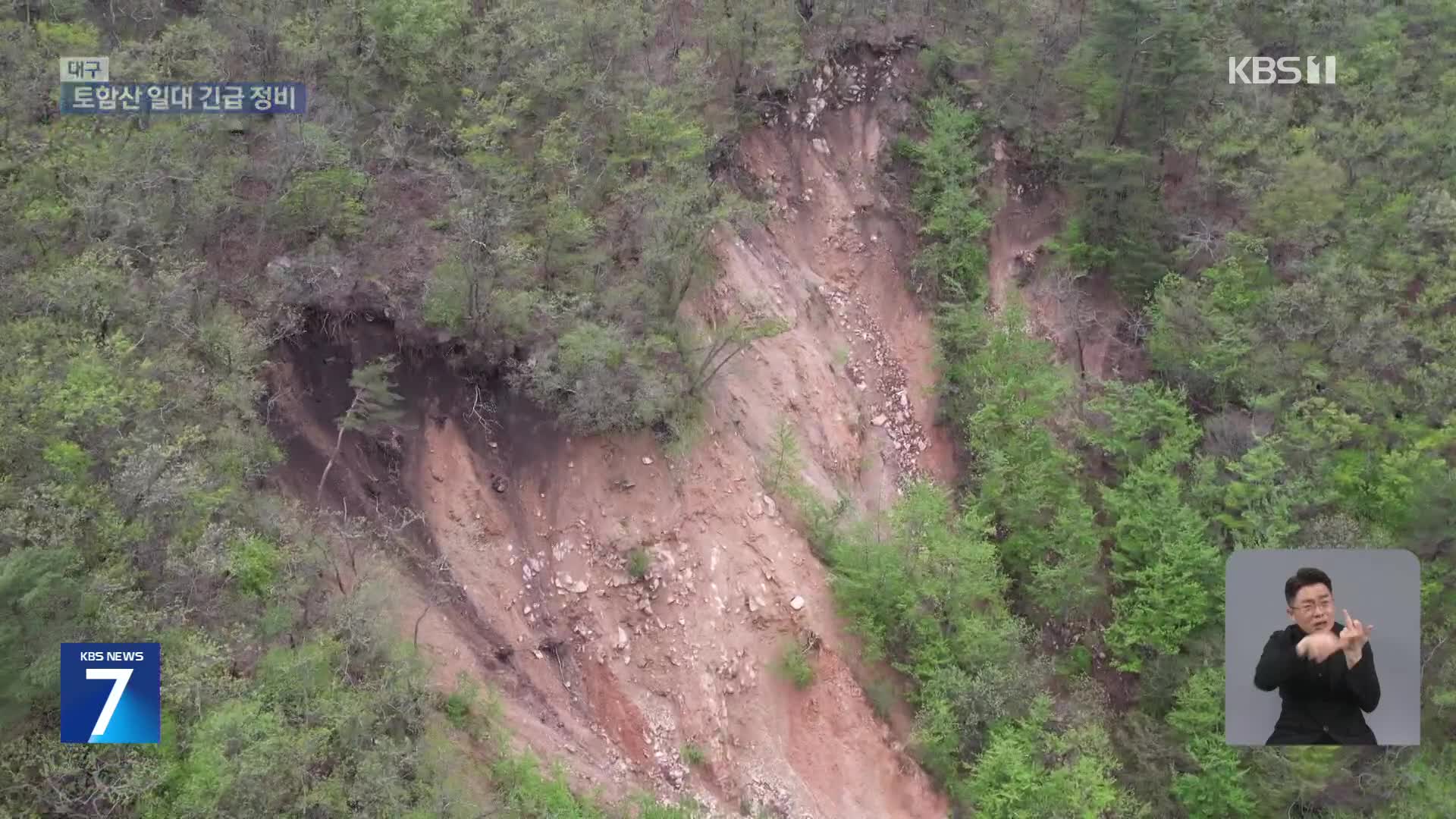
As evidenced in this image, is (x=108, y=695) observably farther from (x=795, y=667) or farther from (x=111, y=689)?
(x=795, y=667)

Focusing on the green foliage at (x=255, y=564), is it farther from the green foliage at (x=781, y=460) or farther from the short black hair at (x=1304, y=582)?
the short black hair at (x=1304, y=582)

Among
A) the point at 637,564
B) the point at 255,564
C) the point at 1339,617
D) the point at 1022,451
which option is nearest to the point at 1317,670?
the point at 1339,617

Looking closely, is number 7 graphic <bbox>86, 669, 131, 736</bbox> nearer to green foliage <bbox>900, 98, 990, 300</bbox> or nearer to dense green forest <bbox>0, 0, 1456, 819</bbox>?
dense green forest <bbox>0, 0, 1456, 819</bbox>

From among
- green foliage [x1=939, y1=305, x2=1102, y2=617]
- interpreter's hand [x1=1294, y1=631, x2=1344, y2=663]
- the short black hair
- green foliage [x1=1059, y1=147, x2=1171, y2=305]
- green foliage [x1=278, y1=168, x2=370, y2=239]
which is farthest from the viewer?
green foliage [x1=1059, y1=147, x2=1171, y2=305]

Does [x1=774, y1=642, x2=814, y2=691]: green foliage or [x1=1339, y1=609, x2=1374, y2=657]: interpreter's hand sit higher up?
[x1=1339, y1=609, x2=1374, y2=657]: interpreter's hand

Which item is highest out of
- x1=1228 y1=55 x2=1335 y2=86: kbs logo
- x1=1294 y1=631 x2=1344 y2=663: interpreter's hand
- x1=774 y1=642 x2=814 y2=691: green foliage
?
x1=1228 y1=55 x2=1335 y2=86: kbs logo

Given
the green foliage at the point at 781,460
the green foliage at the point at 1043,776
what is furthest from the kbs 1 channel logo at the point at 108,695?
the green foliage at the point at 1043,776

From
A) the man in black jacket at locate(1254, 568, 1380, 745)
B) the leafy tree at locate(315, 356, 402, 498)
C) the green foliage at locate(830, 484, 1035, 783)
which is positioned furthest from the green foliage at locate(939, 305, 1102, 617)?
the leafy tree at locate(315, 356, 402, 498)
